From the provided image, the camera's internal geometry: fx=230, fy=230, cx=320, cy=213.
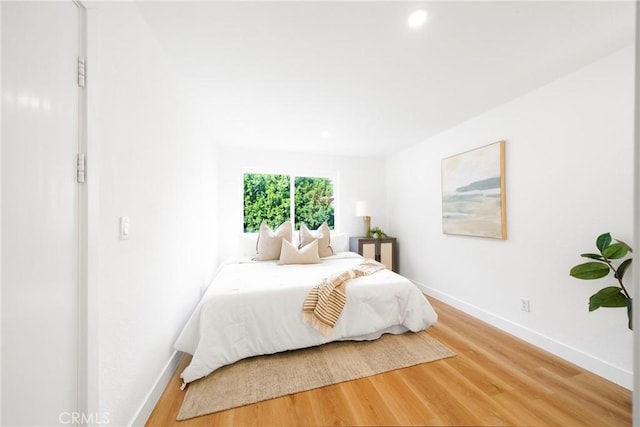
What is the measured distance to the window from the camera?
3955mm

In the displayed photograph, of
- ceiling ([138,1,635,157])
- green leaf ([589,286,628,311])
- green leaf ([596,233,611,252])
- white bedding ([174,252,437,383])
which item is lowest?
white bedding ([174,252,437,383])

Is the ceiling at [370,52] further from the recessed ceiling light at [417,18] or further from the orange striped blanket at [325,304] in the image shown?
the orange striped blanket at [325,304]

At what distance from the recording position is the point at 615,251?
147cm

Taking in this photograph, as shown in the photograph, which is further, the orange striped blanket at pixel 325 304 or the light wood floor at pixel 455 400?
the orange striped blanket at pixel 325 304

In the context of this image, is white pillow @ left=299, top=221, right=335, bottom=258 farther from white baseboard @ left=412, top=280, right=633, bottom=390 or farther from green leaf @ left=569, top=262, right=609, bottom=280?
green leaf @ left=569, top=262, right=609, bottom=280

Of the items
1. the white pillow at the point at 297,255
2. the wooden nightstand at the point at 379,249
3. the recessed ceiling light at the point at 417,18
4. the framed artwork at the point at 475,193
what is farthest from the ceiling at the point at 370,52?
the wooden nightstand at the point at 379,249

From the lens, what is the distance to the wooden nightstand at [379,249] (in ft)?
12.3

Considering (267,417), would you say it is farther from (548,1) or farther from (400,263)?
(400,263)

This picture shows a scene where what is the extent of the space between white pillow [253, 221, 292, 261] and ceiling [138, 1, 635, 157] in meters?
1.50

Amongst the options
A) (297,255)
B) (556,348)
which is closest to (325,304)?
(297,255)

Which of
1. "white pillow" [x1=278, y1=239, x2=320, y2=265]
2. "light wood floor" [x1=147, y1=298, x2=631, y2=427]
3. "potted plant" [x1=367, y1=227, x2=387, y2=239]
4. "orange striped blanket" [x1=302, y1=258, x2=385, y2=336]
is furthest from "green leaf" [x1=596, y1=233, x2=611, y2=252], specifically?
Answer: "potted plant" [x1=367, y1=227, x2=387, y2=239]

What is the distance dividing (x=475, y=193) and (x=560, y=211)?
771mm

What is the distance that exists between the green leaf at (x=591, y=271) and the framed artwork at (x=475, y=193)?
793mm

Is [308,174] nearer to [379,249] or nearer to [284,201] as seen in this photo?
[284,201]
